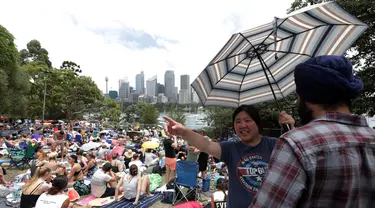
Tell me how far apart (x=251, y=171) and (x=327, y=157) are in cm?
115

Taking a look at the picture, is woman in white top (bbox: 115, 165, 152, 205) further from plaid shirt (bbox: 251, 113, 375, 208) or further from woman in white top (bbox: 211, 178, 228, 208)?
plaid shirt (bbox: 251, 113, 375, 208)

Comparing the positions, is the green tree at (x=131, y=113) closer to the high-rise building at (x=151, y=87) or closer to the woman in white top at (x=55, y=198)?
the woman in white top at (x=55, y=198)

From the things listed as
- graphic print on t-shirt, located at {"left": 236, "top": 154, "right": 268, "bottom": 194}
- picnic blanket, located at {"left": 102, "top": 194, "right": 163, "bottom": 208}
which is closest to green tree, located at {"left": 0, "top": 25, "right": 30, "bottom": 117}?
picnic blanket, located at {"left": 102, "top": 194, "right": 163, "bottom": 208}

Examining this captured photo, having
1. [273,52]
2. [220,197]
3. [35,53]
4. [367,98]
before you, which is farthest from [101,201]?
[35,53]

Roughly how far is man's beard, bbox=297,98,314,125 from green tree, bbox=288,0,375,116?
1103cm

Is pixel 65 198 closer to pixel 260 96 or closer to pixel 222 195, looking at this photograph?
pixel 222 195

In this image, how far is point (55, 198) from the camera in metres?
3.86

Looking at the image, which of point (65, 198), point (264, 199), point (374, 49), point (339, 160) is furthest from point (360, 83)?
point (374, 49)

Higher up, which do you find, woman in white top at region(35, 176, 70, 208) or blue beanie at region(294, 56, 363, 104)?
blue beanie at region(294, 56, 363, 104)

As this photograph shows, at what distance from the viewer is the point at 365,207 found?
76 cm

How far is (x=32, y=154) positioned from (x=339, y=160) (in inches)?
444

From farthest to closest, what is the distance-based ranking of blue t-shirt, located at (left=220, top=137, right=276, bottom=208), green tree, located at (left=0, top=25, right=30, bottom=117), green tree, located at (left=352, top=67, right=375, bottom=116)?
green tree, located at (left=0, top=25, right=30, bottom=117) < green tree, located at (left=352, top=67, right=375, bottom=116) < blue t-shirt, located at (left=220, top=137, right=276, bottom=208)

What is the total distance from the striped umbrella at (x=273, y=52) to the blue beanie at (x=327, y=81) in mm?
1469

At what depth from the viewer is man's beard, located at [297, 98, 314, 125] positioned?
872 mm
